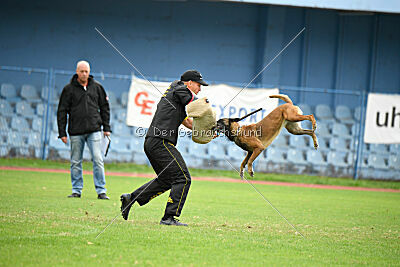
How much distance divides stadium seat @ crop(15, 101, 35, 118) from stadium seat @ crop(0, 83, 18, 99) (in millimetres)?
628

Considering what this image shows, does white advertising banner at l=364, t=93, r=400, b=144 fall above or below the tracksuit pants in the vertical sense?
above

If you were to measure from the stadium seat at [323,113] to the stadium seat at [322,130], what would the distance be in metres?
0.33

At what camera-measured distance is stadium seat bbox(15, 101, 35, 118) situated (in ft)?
61.2

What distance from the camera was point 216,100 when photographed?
1816 cm

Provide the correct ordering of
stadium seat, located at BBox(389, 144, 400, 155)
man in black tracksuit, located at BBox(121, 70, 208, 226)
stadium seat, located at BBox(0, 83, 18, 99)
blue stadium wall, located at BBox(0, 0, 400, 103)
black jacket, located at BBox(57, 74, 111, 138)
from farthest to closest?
blue stadium wall, located at BBox(0, 0, 400, 103) < stadium seat, located at BBox(389, 144, 400, 155) < stadium seat, located at BBox(0, 83, 18, 99) < black jacket, located at BBox(57, 74, 111, 138) < man in black tracksuit, located at BBox(121, 70, 208, 226)

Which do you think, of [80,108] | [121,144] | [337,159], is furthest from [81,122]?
[337,159]

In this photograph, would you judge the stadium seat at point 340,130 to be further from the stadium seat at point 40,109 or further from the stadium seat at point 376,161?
the stadium seat at point 40,109

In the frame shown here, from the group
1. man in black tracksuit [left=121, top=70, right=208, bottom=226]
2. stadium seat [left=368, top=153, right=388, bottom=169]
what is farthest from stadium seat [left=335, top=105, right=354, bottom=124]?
man in black tracksuit [left=121, top=70, right=208, bottom=226]

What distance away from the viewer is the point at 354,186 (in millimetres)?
18047

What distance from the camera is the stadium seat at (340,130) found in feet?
65.2

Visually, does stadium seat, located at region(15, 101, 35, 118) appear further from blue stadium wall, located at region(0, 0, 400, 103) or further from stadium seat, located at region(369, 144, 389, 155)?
stadium seat, located at region(369, 144, 389, 155)

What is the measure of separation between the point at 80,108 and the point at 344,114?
41.8 feet

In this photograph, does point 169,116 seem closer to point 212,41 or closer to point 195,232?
point 195,232

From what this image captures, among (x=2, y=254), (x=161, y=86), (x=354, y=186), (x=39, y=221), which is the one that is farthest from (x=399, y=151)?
(x=2, y=254)
